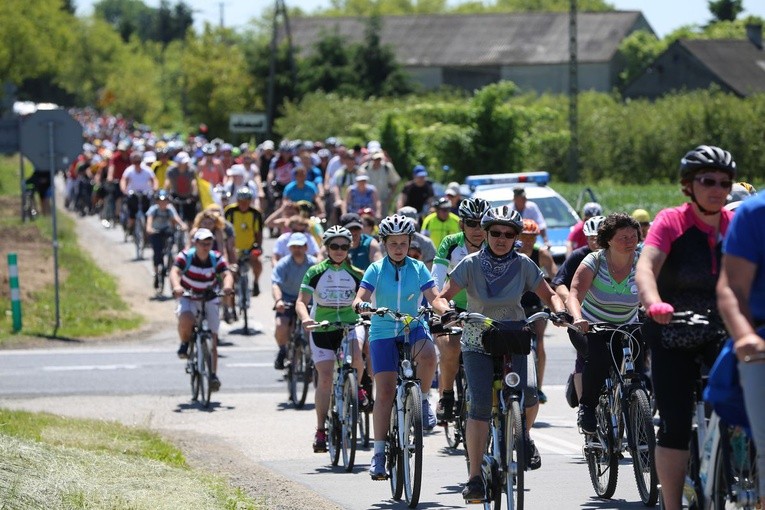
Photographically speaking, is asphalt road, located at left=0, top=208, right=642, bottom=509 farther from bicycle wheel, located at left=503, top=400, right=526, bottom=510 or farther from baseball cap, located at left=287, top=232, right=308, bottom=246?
baseball cap, located at left=287, top=232, right=308, bottom=246

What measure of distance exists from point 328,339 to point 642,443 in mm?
3429

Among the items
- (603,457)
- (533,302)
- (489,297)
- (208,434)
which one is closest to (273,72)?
(208,434)

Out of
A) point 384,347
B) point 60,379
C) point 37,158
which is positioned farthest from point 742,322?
point 37,158

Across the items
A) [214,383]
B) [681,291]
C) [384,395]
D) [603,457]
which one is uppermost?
[681,291]

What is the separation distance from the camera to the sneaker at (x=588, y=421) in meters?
10.3

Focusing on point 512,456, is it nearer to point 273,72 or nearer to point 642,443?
point 642,443

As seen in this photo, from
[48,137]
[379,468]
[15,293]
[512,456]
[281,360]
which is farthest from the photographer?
[15,293]

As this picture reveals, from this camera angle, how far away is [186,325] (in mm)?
16234

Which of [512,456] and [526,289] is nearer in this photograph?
[512,456]

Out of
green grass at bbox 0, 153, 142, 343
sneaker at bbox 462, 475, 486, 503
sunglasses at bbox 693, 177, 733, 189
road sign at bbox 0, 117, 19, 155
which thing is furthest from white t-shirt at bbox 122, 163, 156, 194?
sunglasses at bbox 693, 177, 733, 189

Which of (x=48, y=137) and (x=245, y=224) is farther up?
(x=48, y=137)

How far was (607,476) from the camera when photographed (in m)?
10.1

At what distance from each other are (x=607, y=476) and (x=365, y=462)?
269 cm

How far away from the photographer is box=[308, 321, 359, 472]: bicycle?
38.3 ft
